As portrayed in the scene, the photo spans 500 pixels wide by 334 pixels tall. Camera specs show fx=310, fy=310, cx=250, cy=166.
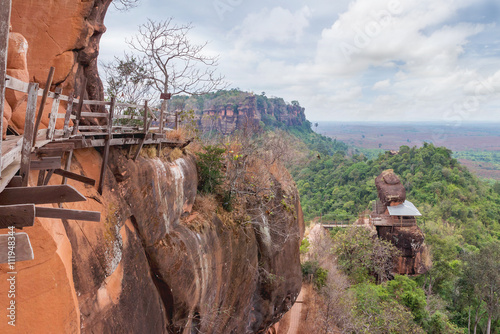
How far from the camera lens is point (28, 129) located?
9.89 ft

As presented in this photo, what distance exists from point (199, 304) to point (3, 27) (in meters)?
7.24

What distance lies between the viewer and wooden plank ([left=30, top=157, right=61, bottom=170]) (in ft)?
11.1

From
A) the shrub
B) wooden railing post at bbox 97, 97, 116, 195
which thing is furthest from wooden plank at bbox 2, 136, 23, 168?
the shrub

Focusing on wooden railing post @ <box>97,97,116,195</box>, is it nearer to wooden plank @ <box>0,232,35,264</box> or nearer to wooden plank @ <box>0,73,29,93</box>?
wooden plank @ <box>0,73,29,93</box>

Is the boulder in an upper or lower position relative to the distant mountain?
lower

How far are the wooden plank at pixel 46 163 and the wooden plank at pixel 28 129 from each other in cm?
29

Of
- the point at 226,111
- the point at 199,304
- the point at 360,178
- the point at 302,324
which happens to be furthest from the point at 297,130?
the point at 199,304

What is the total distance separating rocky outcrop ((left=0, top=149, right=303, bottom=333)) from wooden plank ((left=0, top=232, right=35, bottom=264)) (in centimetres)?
121

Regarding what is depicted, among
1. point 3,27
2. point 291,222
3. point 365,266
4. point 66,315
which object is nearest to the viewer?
point 3,27

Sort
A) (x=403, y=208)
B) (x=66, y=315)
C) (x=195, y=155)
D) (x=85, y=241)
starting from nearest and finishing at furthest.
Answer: (x=66, y=315) → (x=85, y=241) → (x=195, y=155) → (x=403, y=208)

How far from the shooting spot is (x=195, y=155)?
11.2 m

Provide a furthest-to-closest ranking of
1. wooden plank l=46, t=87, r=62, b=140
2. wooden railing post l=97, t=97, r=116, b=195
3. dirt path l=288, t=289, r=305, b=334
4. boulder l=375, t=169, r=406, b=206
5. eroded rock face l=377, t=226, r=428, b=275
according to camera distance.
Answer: boulder l=375, t=169, r=406, b=206 → eroded rock face l=377, t=226, r=428, b=275 → dirt path l=288, t=289, r=305, b=334 → wooden railing post l=97, t=97, r=116, b=195 → wooden plank l=46, t=87, r=62, b=140

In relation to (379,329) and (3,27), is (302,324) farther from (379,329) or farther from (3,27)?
(3,27)

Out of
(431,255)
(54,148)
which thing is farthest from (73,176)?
(431,255)
